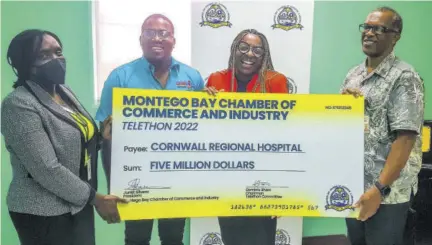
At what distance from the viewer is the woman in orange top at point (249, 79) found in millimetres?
1884

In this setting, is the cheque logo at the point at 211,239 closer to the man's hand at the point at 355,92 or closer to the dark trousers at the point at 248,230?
the dark trousers at the point at 248,230

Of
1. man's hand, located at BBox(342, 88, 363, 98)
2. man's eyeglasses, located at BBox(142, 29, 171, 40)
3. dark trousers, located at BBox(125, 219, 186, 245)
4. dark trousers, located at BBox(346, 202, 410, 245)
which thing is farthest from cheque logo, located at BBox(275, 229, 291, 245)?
man's eyeglasses, located at BBox(142, 29, 171, 40)

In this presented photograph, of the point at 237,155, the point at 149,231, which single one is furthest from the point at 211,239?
the point at 237,155

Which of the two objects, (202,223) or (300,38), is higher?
(300,38)

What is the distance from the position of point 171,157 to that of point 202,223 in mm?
562

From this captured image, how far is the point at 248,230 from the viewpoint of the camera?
1945mm

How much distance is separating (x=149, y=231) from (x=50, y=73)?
96cm

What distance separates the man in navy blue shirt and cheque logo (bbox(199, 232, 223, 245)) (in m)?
0.37

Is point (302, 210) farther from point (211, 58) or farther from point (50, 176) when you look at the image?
point (50, 176)

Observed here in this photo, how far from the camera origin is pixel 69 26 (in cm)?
190

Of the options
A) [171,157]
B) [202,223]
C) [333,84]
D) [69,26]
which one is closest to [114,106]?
[171,157]

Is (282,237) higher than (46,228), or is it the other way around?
(46,228)

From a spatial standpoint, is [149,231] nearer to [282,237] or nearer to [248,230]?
[248,230]

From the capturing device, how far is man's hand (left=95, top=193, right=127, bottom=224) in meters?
1.73
